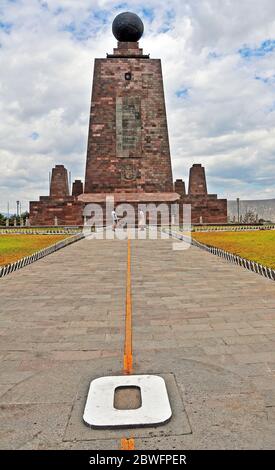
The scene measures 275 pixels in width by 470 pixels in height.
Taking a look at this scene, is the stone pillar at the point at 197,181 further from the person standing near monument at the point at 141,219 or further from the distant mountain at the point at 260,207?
the distant mountain at the point at 260,207

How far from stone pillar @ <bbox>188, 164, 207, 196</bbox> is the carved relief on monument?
1029cm

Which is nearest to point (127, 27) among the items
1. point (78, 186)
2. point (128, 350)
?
point (78, 186)

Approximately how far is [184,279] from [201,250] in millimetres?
7169

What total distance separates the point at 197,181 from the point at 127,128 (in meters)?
11.8

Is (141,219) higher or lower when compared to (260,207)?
lower

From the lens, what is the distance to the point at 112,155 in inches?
1518

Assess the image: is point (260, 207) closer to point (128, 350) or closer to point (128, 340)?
point (128, 340)

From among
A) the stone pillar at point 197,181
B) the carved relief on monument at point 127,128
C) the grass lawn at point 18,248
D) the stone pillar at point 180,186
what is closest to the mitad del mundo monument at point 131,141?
the carved relief on monument at point 127,128

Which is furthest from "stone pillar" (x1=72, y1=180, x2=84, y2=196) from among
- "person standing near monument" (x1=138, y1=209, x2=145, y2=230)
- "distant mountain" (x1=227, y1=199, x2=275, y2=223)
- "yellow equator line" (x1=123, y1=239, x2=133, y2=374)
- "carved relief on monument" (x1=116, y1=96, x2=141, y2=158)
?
"yellow equator line" (x1=123, y1=239, x2=133, y2=374)

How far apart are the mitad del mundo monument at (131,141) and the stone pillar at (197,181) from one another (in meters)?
8.21

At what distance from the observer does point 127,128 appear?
38.6m

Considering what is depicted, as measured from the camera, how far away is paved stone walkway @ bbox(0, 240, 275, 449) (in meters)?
2.84

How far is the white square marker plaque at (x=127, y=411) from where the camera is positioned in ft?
9.65

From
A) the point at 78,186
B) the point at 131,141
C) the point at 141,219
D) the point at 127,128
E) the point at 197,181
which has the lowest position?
the point at 141,219
